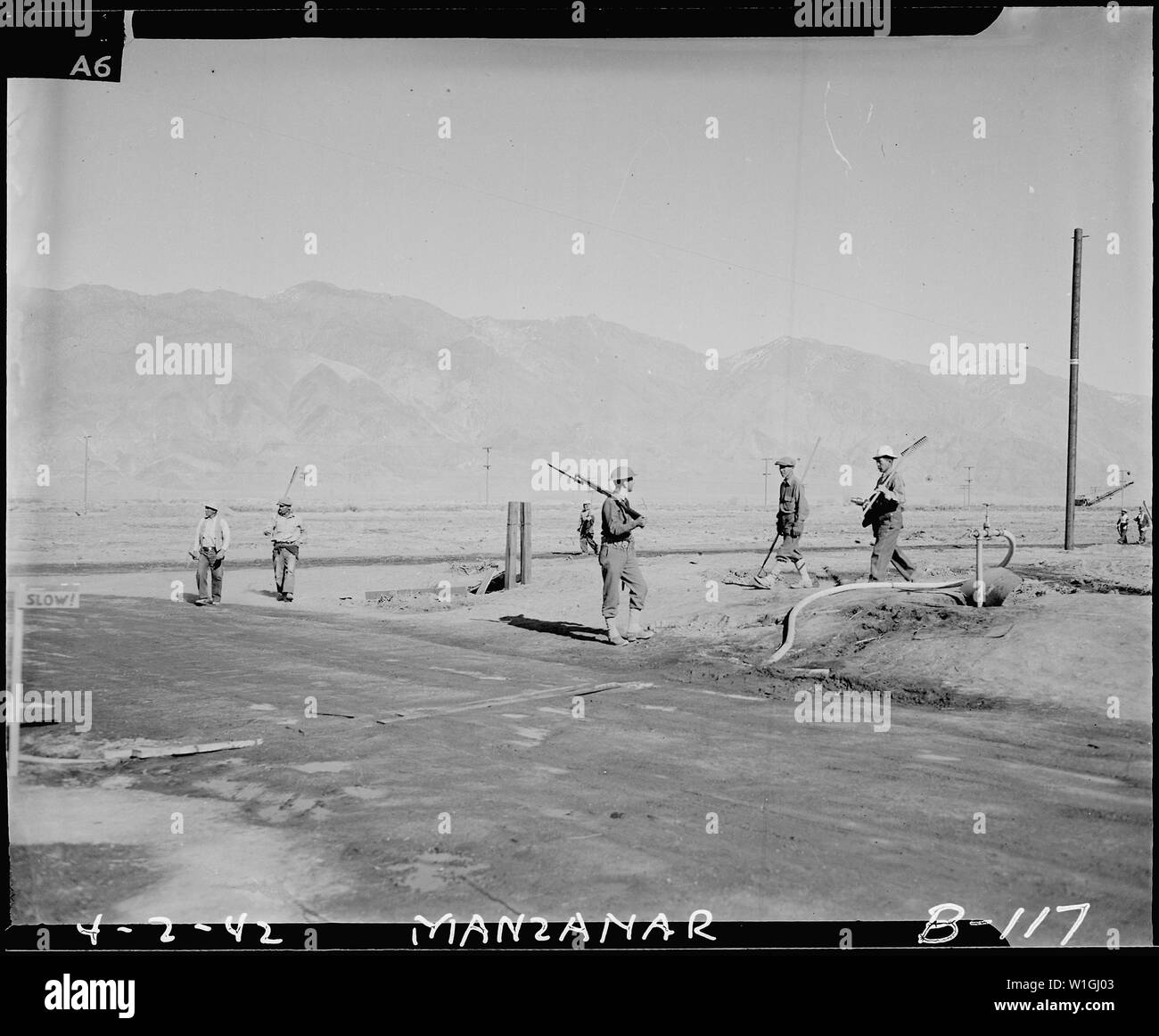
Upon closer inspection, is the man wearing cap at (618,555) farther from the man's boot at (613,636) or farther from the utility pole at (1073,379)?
the utility pole at (1073,379)

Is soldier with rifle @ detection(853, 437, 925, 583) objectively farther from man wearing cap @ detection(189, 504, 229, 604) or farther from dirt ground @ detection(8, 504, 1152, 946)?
man wearing cap @ detection(189, 504, 229, 604)

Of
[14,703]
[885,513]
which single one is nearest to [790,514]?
[885,513]

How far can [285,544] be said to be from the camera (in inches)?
630

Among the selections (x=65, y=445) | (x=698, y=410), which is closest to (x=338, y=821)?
(x=65, y=445)

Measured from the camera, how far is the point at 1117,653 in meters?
8.47

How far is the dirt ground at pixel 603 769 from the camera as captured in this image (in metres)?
4.75

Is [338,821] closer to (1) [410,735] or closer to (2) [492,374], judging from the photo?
(1) [410,735]

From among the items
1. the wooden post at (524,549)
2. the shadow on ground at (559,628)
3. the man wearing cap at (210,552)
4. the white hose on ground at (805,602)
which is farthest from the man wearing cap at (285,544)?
the white hose on ground at (805,602)

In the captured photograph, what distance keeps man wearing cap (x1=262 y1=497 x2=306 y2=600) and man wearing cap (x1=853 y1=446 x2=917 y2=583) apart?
8319 millimetres

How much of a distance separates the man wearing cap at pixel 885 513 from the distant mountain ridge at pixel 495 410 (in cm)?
5213

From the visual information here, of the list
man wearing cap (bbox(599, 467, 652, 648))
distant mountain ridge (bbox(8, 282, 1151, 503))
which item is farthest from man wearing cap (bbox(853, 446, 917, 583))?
distant mountain ridge (bbox(8, 282, 1151, 503))

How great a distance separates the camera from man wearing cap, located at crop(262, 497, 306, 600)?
619 inches

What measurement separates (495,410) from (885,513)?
305ft
